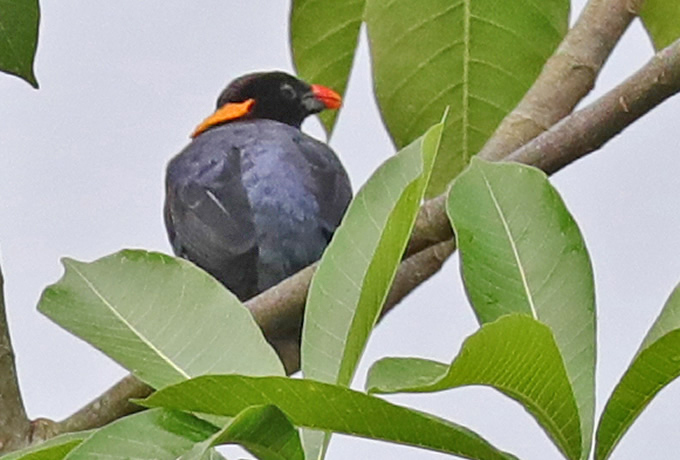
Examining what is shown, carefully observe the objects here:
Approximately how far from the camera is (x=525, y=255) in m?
0.99

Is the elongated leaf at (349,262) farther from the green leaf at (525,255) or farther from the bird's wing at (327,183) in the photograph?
the bird's wing at (327,183)

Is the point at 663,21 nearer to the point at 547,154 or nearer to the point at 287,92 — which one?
the point at 547,154

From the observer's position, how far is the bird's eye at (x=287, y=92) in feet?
10.9

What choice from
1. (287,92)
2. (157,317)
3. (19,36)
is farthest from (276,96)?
(157,317)

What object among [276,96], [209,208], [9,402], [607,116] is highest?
[276,96]

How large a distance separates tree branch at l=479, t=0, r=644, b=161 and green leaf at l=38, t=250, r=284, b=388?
1.57 feet

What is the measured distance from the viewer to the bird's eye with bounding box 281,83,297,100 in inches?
131

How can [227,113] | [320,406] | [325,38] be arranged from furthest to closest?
[227,113] → [325,38] → [320,406]

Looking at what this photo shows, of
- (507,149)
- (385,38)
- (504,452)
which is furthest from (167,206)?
(504,452)

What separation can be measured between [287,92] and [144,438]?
2.57 meters

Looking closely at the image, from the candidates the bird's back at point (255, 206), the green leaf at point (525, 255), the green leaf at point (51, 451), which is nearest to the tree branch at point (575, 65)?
the green leaf at point (525, 255)

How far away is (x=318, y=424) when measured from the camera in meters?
0.79

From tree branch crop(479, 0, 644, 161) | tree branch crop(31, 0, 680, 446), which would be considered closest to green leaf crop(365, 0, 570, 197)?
tree branch crop(479, 0, 644, 161)

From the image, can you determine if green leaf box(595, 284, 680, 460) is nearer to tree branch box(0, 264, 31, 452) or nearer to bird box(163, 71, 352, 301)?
tree branch box(0, 264, 31, 452)
